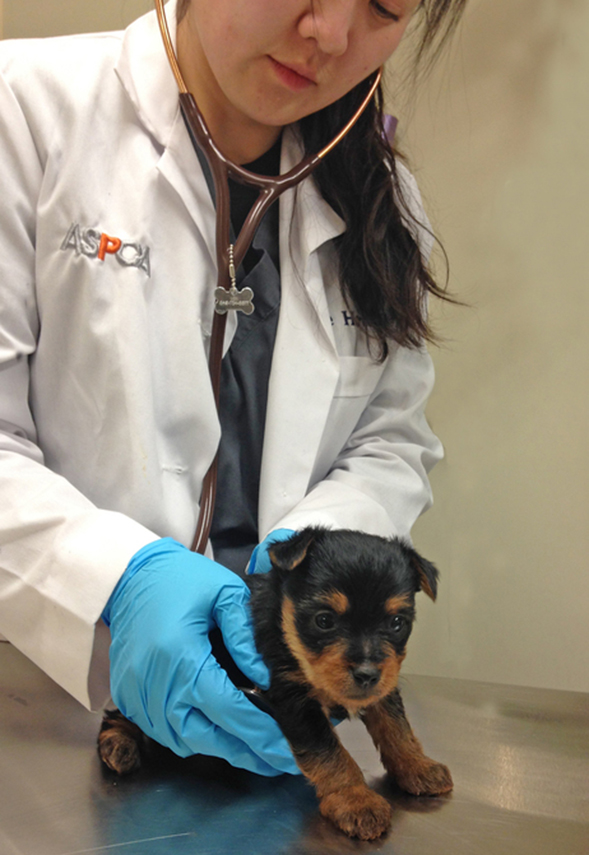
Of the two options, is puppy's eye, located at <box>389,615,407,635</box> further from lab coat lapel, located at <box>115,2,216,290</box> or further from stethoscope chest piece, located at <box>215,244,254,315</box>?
lab coat lapel, located at <box>115,2,216,290</box>

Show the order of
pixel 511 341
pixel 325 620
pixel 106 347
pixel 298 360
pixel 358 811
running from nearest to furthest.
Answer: pixel 358 811 < pixel 325 620 < pixel 106 347 < pixel 298 360 < pixel 511 341

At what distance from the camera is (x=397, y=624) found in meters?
0.92

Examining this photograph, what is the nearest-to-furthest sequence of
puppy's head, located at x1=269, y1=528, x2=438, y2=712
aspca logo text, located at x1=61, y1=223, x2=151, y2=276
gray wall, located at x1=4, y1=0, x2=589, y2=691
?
puppy's head, located at x1=269, y1=528, x2=438, y2=712 < aspca logo text, located at x1=61, y1=223, x2=151, y2=276 < gray wall, located at x1=4, y1=0, x2=589, y2=691

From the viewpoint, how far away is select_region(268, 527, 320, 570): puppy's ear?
2.98ft

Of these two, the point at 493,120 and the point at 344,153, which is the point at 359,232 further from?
the point at 493,120

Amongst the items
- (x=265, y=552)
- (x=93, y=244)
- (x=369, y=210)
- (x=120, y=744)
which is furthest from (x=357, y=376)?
(x=120, y=744)

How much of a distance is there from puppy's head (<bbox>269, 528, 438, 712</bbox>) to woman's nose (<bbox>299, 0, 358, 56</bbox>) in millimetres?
674

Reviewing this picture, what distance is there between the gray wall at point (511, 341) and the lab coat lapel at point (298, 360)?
2.52 feet

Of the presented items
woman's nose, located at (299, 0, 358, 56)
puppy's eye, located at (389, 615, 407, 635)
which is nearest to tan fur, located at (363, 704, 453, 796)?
puppy's eye, located at (389, 615, 407, 635)

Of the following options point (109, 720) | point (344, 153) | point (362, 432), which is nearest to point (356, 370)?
point (362, 432)

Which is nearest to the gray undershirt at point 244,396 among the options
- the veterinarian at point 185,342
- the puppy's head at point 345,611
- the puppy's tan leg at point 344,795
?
the veterinarian at point 185,342

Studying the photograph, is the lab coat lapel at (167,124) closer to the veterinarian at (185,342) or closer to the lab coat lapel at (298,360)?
the veterinarian at (185,342)

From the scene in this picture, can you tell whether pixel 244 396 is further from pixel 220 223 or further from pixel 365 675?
pixel 365 675

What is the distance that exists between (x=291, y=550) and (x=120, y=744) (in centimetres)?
34
